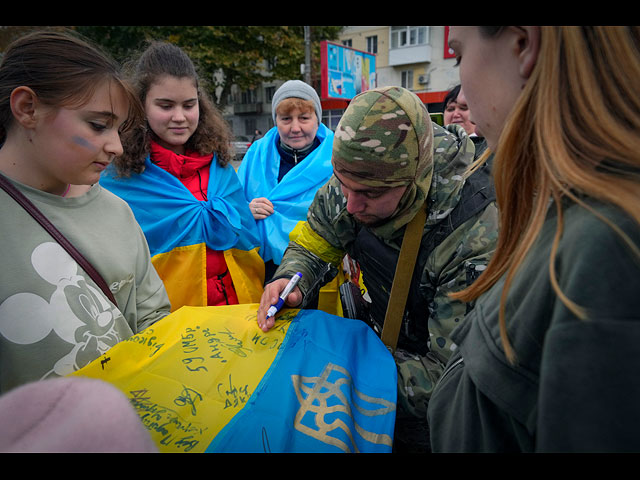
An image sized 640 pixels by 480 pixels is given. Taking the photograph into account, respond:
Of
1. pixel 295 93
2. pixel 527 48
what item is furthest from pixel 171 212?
→ pixel 527 48

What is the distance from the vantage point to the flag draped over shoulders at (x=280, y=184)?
2.90 m

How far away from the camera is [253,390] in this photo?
129 centimetres

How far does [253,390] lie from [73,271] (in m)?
0.77

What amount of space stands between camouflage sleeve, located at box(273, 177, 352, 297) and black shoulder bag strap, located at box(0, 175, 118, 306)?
30.3 inches

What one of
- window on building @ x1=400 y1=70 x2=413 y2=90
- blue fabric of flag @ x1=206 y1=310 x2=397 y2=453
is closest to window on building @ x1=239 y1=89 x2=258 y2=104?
window on building @ x1=400 y1=70 x2=413 y2=90

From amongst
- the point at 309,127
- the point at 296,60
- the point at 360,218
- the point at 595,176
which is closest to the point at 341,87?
the point at 296,60

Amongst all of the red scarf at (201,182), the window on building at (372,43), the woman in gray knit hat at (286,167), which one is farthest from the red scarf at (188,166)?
the window on building at (372,43)

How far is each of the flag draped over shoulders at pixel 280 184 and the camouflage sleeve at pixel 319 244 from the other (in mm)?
A: 792

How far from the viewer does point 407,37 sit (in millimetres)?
23391

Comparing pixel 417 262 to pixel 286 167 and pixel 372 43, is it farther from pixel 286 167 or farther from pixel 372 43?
pixel 372 43

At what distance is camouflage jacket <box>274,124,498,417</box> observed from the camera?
138cm

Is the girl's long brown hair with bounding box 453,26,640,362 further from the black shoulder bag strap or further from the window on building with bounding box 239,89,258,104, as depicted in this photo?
the window on building with bounding box 239,89,258,104

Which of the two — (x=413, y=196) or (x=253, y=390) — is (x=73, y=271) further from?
(x=413, y=196)

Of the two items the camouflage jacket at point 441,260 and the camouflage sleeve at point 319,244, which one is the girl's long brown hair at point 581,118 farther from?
the camouflage sleeve at point 319,244
